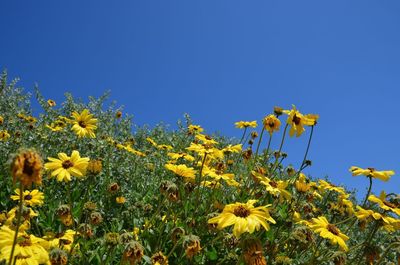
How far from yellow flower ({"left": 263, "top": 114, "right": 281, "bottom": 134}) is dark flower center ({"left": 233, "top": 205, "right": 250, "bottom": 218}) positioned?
7.75 ft

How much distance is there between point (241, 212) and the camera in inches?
120

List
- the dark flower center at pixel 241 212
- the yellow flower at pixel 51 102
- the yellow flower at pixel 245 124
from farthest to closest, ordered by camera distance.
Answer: the yellow flower at pixel 51 102
the yellow flower at pixel 245 124
the dark flower center at pixel 241 212

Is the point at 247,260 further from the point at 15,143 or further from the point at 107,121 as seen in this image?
the point at 107,121

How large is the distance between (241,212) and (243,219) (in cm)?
12

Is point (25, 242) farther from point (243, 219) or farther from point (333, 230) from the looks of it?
point (333, 230)

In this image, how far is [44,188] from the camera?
20.0 feet

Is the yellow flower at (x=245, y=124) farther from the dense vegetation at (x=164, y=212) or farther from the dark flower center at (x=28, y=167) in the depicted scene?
the dark flower center at (x=28, y=167)

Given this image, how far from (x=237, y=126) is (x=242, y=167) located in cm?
487

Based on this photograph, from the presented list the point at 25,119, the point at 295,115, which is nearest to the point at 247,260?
the point at 295,115

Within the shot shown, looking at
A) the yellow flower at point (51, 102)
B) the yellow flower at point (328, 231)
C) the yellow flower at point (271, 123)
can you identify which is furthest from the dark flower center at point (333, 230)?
the yellow flower at point (51, 102)

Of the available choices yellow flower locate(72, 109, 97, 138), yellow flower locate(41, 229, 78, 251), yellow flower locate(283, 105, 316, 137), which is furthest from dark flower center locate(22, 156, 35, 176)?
yellow flower locate(72, 109, 97, 138)

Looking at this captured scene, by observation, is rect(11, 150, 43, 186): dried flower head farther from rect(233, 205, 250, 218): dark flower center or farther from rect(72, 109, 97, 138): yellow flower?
rect(72, 109, 97, 138): yellow flower

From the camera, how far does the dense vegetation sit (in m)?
2.88

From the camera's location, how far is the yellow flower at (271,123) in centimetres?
529
